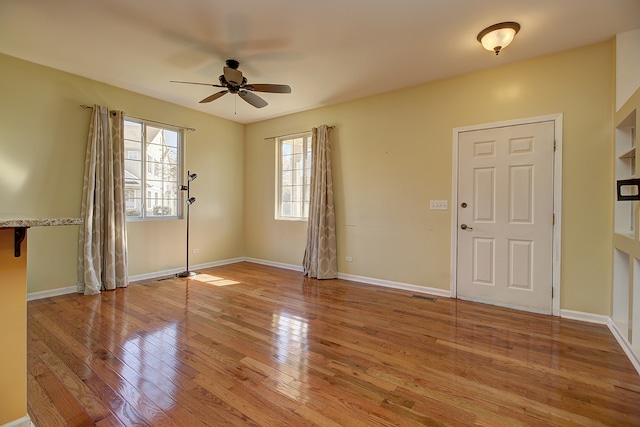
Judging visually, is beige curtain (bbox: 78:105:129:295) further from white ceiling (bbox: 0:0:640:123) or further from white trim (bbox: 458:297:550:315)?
white trim (bbox: 458:297:550:315)

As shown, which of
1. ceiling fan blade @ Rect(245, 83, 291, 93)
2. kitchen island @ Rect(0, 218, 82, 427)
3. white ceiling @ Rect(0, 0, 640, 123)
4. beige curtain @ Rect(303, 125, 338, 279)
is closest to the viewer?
kitchen island @ Rect(0, 218, 82, 427)

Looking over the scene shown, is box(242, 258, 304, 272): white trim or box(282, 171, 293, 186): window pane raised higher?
box(282, 171, 293, 186): window pane

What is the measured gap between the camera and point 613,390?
190 centimetres

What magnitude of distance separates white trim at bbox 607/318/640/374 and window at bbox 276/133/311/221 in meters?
4.23

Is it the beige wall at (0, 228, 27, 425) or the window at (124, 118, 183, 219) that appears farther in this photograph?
the window at (124, 118, 183, 219)

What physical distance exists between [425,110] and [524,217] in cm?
186

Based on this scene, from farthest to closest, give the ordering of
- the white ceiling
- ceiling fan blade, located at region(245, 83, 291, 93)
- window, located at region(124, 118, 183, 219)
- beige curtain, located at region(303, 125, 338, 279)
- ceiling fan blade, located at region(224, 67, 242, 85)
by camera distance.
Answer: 1. beige curtain, located at region(303, 125, 338, 279)
2. window, located at region(124, 118, 183, 219)
3. ceiling fan blade, located at region(245, 83, 291, 93)
4. ceiling fan blade, located at region(224, 67, 242, 85)
5. the white ceiling

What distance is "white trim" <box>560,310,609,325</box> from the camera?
2.99m

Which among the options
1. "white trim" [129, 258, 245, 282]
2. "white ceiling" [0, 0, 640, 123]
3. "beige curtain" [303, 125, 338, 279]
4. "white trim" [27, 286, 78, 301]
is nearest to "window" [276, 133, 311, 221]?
"beige curtain" [303, 125, 338, 279]

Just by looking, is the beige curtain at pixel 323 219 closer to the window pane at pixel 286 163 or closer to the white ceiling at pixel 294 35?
the window pane at pixel 286 163

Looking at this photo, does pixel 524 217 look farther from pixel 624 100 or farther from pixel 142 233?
pixel 142 233

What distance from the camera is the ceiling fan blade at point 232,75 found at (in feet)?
10.3

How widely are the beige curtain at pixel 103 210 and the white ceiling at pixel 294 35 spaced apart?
758mm

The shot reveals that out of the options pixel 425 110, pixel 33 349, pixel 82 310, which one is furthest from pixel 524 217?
pixel 82 310
